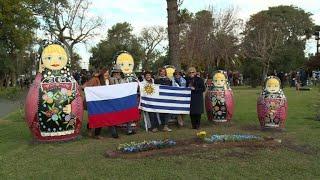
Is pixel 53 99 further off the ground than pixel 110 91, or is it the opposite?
pixel 110 91

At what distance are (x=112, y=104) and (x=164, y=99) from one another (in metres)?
1.62

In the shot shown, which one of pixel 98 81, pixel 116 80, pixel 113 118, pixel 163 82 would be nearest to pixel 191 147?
pixel 113 118

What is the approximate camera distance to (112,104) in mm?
11797

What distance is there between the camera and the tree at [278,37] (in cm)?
5095

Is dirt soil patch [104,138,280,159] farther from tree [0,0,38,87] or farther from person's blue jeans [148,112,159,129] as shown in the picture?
tree [0,0,38,87]

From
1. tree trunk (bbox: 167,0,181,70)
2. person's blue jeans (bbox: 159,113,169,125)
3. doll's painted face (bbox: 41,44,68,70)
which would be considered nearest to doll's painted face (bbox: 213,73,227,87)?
person's blue jeans (bbox: 159,113,169,125)

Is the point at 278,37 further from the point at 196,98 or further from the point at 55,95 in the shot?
the point at 55,95

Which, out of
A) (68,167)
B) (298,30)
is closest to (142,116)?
(68,167)

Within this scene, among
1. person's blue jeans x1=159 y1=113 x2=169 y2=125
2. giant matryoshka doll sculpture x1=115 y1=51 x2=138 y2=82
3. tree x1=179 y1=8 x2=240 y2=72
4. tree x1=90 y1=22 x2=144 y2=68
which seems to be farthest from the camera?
tree x1=90 y1=22 x2=144 y2=68

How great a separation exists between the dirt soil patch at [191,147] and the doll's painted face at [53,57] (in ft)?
8.43

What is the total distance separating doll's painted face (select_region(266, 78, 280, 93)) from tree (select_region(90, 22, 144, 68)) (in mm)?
59394

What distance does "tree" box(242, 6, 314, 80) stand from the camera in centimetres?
5095

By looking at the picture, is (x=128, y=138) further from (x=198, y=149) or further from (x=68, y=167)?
(x=68, y=167)

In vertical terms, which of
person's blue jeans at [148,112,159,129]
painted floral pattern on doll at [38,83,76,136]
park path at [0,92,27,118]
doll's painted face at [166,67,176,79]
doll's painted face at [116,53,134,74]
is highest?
doll's painted face at [116,53,134,74]
